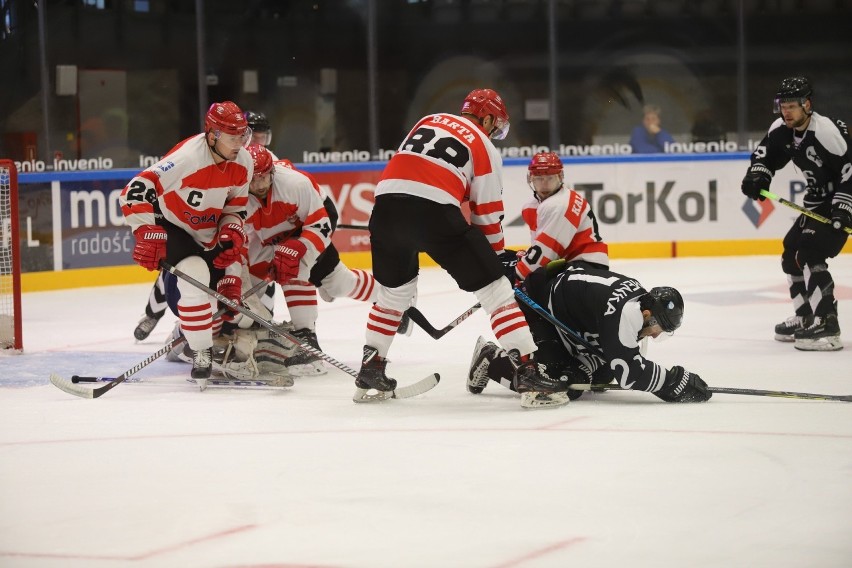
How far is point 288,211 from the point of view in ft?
17.2

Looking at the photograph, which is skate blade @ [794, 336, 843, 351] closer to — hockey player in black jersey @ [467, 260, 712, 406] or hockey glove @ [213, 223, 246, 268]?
hockey player in black jersey @ [467, 260, 712, 406]

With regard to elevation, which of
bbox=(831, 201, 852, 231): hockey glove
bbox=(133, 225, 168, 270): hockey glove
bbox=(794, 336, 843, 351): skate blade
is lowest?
bbox=(794, 336, 843, 351): skate blade

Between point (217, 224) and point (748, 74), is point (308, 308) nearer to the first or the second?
point (217, 224)

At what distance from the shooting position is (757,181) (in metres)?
5.89

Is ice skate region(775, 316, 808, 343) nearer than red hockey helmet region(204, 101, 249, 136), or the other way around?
red hockey helmet region(204, 101, 249, 136)

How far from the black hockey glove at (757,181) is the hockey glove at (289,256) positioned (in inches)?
84.8

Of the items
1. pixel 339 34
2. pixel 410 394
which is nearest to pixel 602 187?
pixel 339 34

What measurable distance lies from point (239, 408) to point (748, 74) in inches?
275

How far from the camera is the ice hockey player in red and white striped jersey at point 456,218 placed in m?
4.29

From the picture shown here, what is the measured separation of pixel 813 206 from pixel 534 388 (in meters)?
2.21

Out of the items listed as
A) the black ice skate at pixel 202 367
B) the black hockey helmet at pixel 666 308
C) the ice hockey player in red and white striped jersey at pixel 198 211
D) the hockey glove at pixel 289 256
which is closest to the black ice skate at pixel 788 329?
the black hockey helmet at pixel 666 308

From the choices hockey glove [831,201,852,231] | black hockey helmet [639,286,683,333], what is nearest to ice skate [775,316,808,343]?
hockey glove [831,201,852,231]

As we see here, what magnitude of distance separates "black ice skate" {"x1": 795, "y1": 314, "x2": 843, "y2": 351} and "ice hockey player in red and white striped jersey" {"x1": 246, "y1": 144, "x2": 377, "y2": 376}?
2.08m

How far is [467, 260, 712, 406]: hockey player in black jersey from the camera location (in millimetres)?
4152
